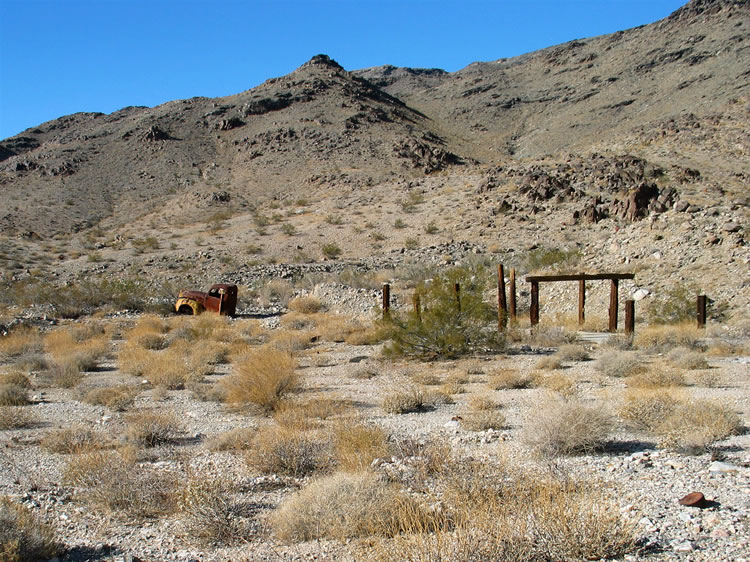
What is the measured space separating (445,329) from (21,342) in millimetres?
12093

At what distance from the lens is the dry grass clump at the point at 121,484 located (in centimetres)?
616

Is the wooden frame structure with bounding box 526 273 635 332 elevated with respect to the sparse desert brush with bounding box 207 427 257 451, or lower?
elevated

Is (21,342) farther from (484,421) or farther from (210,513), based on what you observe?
(210,513)

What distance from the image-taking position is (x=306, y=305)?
2727 cm

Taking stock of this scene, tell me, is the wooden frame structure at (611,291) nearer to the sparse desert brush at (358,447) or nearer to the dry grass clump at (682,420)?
the dry grass clump at (682,420)

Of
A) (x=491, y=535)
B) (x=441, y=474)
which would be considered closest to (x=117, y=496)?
(x=441, y=474)

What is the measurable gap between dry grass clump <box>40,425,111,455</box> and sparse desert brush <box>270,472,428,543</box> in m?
3.50

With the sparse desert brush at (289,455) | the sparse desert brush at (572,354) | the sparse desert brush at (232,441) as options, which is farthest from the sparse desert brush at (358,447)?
the sparse desert brush at (572,354)

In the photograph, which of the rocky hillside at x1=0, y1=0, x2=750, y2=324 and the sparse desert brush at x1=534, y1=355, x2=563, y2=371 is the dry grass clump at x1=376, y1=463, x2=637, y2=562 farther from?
the rocky hillside at x1=0, y1=0, x2=750, y2=324

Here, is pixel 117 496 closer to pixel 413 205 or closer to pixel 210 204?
pixel 413 205

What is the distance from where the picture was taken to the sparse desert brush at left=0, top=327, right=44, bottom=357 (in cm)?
1792

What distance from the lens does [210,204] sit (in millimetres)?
57844

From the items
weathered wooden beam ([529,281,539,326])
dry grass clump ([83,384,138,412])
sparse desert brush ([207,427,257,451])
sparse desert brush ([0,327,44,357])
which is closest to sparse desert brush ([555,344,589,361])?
weathered wooden beam ([529,281,539,326])

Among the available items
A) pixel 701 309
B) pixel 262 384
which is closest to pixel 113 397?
pixel 262 384
